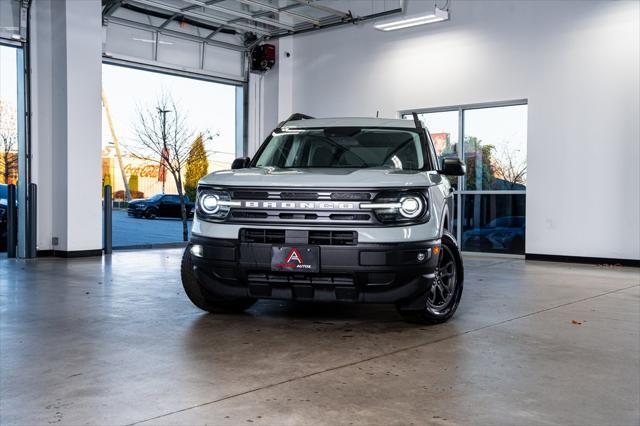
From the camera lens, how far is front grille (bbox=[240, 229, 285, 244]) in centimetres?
434

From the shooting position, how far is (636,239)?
9.50m

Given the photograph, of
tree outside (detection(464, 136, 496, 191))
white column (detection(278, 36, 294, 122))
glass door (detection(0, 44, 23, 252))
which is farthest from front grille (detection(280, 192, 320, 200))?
white column (detection(278, 36, 294, 122))

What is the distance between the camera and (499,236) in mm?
11383

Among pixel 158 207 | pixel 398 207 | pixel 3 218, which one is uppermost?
pixel 398 207

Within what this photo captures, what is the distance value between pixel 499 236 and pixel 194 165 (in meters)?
6.68

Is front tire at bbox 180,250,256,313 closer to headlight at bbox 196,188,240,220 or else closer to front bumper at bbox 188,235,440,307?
headlight at bbox 196,188,240,220

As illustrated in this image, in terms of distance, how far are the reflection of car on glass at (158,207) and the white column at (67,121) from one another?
2374 millimetres

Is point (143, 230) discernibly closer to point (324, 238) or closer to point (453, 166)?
point (453, 166)

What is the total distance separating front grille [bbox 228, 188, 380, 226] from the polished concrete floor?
809 mm

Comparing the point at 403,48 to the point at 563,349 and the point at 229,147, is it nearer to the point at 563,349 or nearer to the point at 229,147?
the point at 229,147

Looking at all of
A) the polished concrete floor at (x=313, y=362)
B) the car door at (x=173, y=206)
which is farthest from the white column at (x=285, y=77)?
the polished concrete floor at (x=313, y=362)

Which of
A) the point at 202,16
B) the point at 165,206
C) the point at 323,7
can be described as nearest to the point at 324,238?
the point at 323,7

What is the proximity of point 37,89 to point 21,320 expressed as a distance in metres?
6.65

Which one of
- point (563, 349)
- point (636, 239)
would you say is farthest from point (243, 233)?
point (636, 239)
